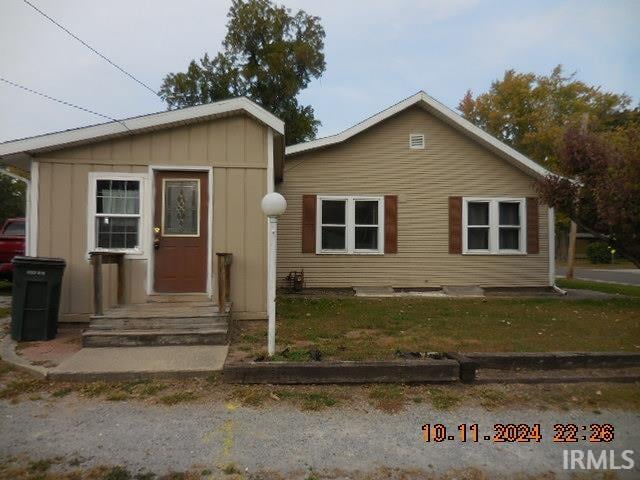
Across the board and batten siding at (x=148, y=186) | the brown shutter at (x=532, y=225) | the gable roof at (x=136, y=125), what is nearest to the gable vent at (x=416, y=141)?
the brown shutter at (x=532, y=225)

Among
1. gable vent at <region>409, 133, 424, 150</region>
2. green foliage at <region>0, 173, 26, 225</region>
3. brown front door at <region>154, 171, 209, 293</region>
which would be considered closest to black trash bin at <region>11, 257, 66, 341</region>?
brown front door at <region>154, 171, 209, 293</region>

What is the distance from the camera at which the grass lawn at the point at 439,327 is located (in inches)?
229

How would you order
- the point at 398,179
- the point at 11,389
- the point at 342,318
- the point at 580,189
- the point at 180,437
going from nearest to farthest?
the point at 180,437 < the point at 11,389 < the point at 342,318 < the point at 580,189 < the point at 398,179

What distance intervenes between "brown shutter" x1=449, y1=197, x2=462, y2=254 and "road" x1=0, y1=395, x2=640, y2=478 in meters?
7.59

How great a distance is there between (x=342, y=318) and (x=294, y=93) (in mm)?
21455

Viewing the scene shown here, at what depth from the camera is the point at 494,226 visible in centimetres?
1152

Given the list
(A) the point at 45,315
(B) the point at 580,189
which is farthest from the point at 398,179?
(A) the point at 45,315

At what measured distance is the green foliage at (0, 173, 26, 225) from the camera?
113 feet

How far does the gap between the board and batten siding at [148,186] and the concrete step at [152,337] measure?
51.4 inches

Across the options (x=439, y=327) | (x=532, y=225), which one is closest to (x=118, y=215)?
(x=439, y=327)

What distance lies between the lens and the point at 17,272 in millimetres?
5883

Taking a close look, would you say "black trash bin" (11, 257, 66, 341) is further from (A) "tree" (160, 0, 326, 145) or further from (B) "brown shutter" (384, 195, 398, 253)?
(A) "tree" (160, 0, 326, 145)

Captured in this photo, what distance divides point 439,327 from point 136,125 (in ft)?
20.3

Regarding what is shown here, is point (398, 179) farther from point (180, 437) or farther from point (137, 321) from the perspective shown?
point (180, 437)
